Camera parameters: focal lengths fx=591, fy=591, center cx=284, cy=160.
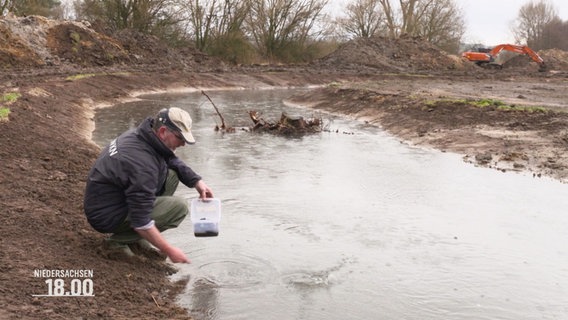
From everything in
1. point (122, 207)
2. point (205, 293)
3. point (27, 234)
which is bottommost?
point (205, 293)

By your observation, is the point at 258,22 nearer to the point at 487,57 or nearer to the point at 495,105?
the point at 487,57

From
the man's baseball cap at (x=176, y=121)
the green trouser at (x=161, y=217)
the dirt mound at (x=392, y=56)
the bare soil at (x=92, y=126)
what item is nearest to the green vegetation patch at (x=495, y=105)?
the bare soil at (x=92, y=126)

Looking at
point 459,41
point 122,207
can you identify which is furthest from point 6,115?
point 459,41

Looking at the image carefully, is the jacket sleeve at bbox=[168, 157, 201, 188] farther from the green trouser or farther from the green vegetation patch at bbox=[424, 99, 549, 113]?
the green vegetation patch at bbox=[424, 99, 549, 113]

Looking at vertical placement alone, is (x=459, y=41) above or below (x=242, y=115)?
above

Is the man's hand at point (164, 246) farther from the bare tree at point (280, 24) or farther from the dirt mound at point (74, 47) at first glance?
the bare tree at point (280, 24)

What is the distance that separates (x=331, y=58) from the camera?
48969mm

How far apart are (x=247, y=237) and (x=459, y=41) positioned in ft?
200

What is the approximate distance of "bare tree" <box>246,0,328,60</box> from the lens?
167 ft

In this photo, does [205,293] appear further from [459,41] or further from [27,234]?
[459,41]

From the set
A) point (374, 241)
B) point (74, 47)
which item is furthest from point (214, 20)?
point (374, 241)

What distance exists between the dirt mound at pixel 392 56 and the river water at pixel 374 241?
3498 centimetres

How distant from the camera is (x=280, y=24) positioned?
2035 inches

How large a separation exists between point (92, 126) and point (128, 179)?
12.2 metres
